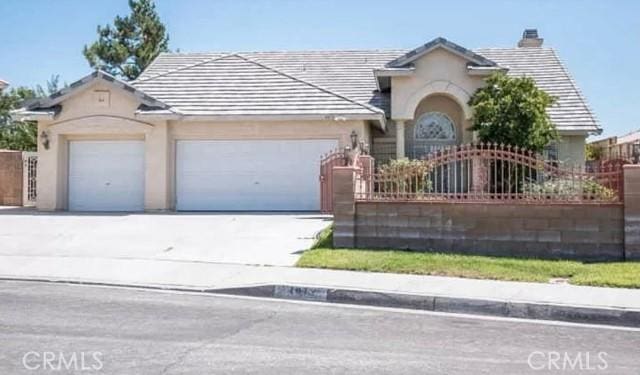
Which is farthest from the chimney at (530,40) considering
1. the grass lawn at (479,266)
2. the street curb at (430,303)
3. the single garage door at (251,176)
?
the street curb at (430,303)

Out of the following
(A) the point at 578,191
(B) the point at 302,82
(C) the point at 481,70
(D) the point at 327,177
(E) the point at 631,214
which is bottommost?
(E) the point at 631,214

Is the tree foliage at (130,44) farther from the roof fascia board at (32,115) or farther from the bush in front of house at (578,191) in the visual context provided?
the bush in front of house at (578,191)

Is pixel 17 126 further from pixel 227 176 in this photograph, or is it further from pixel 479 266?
pixel 479 266

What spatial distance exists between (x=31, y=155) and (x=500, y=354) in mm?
20076

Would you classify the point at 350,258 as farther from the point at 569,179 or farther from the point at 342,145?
the point at 342,145

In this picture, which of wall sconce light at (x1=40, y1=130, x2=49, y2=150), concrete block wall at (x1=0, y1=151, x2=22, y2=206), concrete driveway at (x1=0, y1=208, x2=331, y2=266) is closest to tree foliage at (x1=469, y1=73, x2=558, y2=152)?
concrete driveway at (x1=0, y1=208, x2=331, y2=266)

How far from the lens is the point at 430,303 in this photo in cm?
908

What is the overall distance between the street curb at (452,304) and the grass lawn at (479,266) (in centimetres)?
156

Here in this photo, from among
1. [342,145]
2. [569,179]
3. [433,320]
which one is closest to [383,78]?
[342,145]

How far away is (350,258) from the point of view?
1170cm

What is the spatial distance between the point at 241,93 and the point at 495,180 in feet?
34.2

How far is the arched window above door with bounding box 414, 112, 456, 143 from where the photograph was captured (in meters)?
23.0

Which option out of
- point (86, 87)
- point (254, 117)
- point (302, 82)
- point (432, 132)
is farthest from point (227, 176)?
point (432, 132)

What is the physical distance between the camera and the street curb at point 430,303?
8406mm
